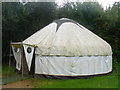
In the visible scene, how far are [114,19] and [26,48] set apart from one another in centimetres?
958

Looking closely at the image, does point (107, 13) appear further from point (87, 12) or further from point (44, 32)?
point (44, 32)

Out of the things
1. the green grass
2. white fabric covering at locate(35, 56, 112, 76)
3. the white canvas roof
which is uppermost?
the white canvas roof

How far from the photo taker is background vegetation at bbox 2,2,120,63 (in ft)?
49.4

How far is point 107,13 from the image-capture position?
60.2ft

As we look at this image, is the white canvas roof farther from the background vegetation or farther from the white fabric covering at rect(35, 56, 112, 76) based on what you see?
the background vegetation

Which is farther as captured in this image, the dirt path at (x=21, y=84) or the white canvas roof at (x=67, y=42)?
the white canvas roof at (x=67, y=42)

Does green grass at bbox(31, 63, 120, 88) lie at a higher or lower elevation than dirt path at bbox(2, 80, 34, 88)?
higher

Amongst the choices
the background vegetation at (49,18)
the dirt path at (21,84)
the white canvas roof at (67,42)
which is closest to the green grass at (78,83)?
the dirt path at (21,84)

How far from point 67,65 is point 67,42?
1.24m

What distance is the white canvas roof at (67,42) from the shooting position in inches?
393

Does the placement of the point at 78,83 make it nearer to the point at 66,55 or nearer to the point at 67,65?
the point at 67,65

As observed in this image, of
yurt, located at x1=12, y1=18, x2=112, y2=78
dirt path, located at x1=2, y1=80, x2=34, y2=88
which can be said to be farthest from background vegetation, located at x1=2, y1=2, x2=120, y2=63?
dirt path, located at x1=2, y1=80, x2=34, y2=88

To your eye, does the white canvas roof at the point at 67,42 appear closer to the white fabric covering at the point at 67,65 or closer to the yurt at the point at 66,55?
the yurt at the point at 66,55

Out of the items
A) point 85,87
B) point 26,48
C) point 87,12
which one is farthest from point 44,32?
point 87,12
